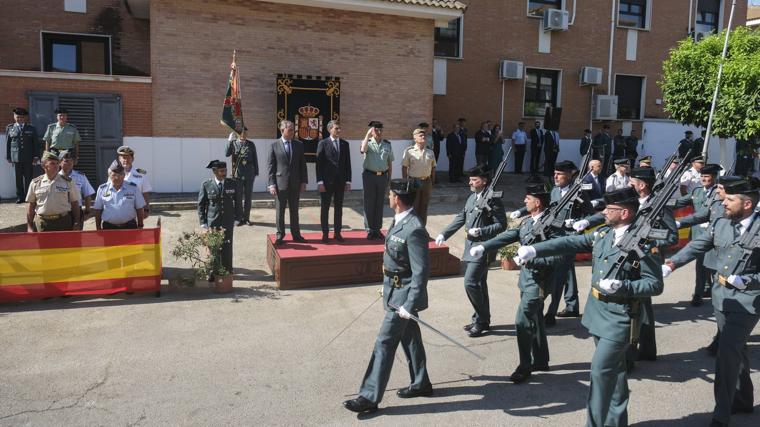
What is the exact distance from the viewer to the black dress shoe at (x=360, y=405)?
516 cm

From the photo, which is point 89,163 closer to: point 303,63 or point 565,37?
point 303,63

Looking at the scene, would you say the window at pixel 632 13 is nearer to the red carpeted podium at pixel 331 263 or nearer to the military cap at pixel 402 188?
the red carpeted podium at pixel 331 263

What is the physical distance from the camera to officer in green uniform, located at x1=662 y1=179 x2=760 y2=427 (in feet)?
16.4

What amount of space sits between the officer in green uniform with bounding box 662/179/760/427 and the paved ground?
0.34 meters

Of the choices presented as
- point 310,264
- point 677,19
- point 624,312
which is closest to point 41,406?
point 310,264

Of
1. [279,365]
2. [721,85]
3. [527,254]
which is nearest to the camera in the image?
[527,254]

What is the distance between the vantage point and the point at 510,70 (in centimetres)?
2131

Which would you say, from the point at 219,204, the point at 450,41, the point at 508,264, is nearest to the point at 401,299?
the point at 219,204

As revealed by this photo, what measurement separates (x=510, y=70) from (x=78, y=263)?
16.7 metres

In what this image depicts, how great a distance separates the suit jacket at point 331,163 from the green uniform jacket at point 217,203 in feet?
5.11

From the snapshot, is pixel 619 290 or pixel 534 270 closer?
pixel 619 290

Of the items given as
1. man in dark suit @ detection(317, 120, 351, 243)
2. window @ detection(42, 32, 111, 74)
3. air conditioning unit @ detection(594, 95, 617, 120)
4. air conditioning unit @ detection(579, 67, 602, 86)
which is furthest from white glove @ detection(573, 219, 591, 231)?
air conditioning unit @ detection(594, 95, 617, 120)

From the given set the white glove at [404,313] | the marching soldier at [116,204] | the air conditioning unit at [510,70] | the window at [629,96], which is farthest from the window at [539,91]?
the white glove at [404,313]

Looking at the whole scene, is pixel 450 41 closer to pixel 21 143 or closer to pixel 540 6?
pixel 540 6
